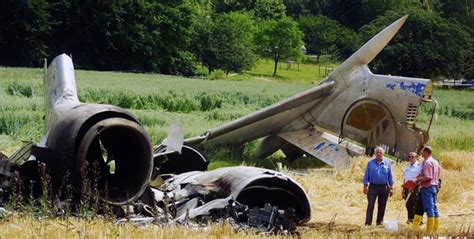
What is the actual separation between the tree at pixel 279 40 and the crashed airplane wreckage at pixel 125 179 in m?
98.8

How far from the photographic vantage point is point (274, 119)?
24.4 m

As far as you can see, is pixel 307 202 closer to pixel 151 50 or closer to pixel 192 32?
pixel 151 50

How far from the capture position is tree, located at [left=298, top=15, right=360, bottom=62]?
109m

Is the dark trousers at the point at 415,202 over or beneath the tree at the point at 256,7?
beneath

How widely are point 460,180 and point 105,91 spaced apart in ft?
76.6

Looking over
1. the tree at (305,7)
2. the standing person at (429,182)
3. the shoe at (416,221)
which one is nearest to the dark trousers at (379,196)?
the shoe at (416,221)

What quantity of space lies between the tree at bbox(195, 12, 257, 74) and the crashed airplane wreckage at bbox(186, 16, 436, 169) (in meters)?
77.6

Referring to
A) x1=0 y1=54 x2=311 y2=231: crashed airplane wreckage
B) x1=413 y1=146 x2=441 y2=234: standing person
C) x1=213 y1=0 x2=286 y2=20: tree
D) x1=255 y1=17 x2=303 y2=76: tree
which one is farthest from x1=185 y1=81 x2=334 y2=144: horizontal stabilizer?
x1=213 y1=0 x2=286 y2=20: tree

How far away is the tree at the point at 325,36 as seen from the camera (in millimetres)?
109375

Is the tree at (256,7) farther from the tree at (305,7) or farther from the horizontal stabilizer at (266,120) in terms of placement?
the horizontal stabilizer at (266,120)

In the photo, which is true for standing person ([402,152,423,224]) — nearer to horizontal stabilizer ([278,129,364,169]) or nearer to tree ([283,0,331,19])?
horizontal stabilizer ([278,129,364,169])

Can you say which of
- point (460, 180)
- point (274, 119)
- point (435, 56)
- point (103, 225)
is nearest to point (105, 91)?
point (274, 119)

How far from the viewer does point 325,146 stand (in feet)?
77.4

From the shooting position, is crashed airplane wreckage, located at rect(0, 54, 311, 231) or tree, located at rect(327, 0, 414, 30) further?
tree, located at rect(327, 0, 414, 30)
